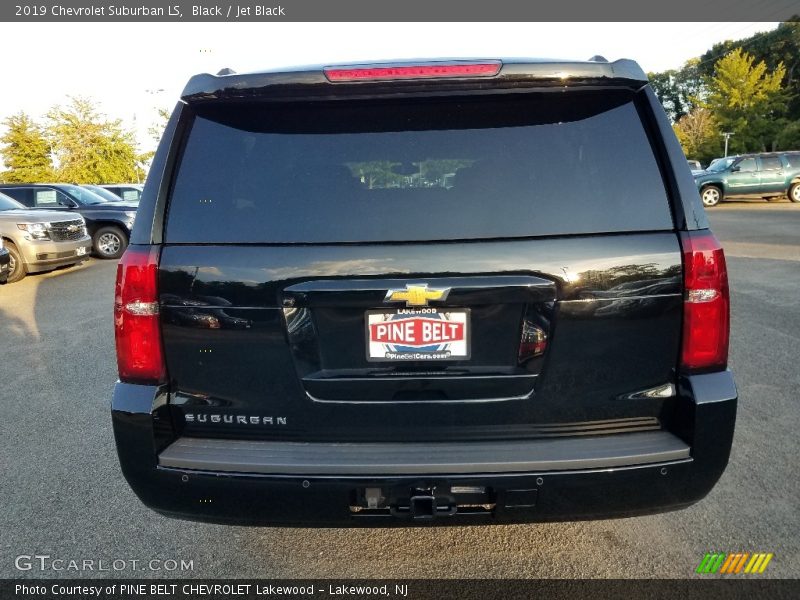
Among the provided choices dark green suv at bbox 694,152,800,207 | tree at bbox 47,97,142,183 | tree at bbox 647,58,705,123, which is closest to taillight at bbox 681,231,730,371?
dark green suv at bbox 694,152,800,207

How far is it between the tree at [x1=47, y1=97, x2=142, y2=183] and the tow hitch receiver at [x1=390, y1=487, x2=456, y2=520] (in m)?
47.0

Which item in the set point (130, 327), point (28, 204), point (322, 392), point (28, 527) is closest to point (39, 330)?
point (28, 527)

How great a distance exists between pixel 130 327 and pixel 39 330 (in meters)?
6.26

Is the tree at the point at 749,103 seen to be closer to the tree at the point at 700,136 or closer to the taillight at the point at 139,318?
the tree at the point at 700,136

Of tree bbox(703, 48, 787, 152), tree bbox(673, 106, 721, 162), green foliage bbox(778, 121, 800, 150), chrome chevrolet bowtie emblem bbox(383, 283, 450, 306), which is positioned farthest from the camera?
tree bbox(673, 106, 721, 162)

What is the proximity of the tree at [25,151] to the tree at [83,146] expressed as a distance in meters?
1.08

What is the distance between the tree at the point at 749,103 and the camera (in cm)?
4412

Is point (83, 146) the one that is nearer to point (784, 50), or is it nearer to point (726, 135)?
point (726, 135)

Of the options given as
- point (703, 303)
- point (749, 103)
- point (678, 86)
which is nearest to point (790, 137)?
point (749, 103)

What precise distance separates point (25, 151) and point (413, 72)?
166 ft

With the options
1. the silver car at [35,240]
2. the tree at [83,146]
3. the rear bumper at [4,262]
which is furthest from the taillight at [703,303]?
the tree at [83,146]

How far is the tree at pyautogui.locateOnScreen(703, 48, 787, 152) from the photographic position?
44125 mm

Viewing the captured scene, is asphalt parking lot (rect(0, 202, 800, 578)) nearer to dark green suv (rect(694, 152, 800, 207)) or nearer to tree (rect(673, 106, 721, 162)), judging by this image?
dark green suv (rect(694, 152, 800, 207))

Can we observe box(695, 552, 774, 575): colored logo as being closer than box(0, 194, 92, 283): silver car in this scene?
Yes
